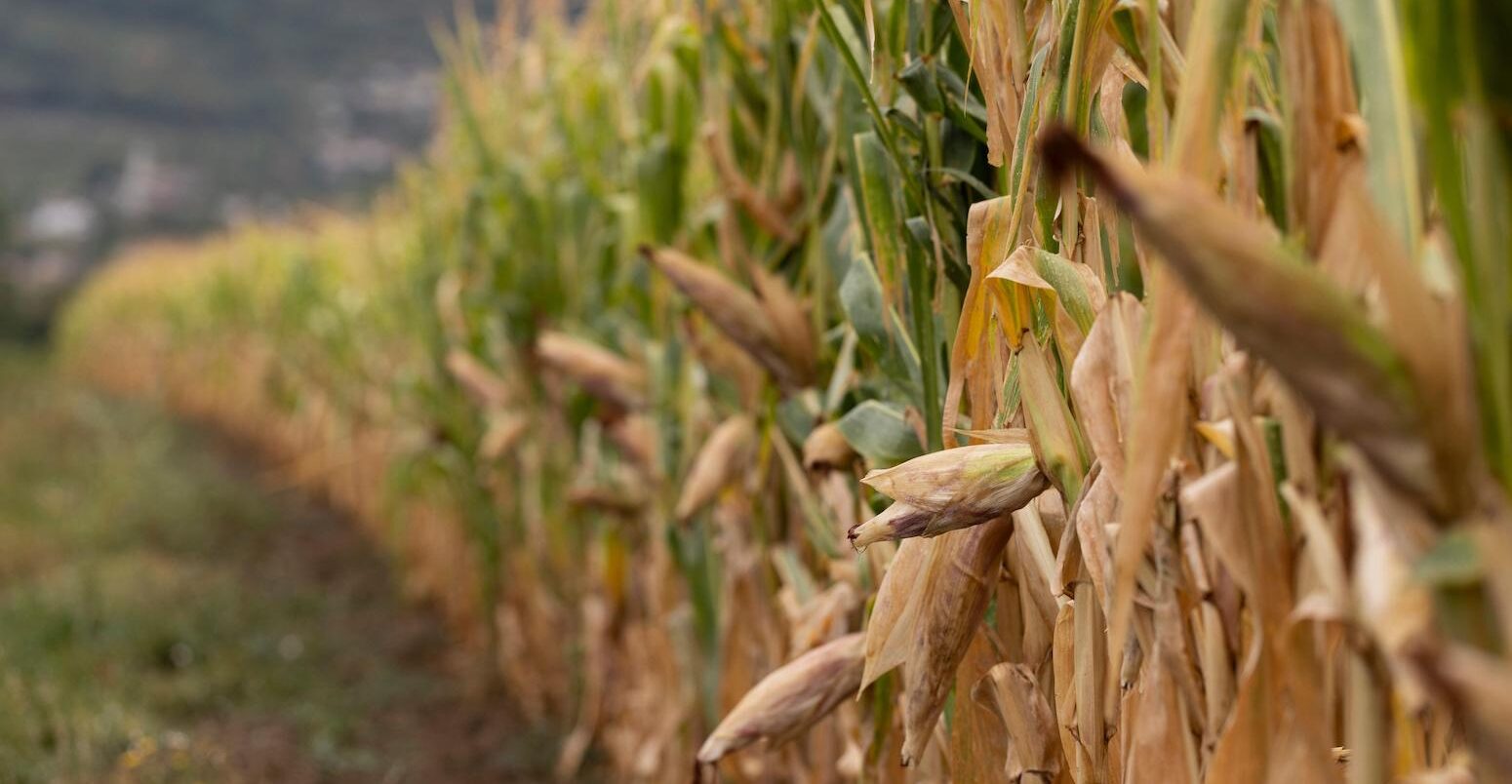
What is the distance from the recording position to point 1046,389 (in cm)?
90

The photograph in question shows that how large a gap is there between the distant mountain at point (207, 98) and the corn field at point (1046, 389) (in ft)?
121

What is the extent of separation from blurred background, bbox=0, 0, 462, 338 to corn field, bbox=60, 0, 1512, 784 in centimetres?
2614

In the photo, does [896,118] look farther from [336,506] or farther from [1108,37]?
[336,506]

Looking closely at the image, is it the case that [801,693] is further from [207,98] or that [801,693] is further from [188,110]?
[207,98]

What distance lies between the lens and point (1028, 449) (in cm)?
91

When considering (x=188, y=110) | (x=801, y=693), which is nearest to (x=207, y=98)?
(x=188, y=110)

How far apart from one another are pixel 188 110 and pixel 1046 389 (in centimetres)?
5399

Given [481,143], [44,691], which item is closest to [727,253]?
[481,143]

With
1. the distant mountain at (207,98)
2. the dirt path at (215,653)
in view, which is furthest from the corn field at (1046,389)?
the distant mountain at (207,98)

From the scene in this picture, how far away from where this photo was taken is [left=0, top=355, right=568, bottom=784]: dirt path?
265 cm

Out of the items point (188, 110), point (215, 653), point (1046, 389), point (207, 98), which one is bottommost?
point (215, 653)

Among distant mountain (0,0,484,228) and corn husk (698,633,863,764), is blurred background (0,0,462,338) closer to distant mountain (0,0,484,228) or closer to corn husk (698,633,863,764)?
distant mountain (0,0,484,228)

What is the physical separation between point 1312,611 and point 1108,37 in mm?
442

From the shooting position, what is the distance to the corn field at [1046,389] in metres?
0.49
